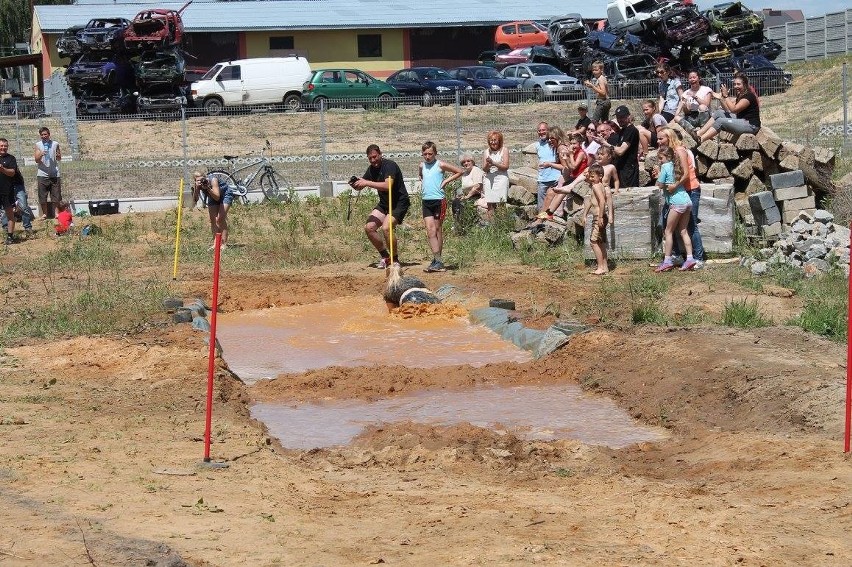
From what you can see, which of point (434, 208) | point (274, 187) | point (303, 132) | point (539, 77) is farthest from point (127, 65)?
point (434, 208)

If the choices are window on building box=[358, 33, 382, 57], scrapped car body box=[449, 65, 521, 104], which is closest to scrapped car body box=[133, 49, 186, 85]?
scrapped car body box=[449, 65, 521, 104]

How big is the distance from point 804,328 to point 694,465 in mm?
3792

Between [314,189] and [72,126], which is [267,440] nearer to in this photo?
[314,189]

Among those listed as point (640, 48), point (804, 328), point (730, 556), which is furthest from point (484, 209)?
point (640, 48)

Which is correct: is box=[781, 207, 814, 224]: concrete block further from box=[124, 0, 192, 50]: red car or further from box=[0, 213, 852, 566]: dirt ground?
box=[124, 0, 192, 50]: red car

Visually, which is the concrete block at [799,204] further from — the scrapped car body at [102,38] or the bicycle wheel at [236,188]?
the scrapped car body at [102,38]

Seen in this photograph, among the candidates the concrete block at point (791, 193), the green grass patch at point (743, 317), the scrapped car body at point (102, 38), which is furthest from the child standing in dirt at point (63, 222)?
the scrapped car body at point (102, 38)

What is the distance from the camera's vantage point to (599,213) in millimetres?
16250

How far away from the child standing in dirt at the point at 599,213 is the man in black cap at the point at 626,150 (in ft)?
2.85

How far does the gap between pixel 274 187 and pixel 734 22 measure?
18.4 m

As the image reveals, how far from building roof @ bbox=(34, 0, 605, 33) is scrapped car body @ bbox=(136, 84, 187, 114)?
14443 mm

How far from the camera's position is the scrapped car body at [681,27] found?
36.1 metres

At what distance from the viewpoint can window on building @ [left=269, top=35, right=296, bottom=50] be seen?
2090 inches

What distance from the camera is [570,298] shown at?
1488 centimetres
